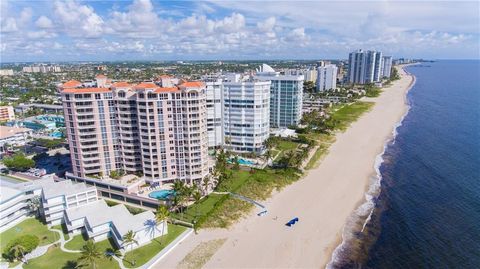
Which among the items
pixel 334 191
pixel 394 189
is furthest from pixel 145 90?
A: pixel 394 189

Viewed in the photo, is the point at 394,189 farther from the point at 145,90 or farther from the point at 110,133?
the point at 110,133

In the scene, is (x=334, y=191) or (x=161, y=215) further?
(x=334, y=191)

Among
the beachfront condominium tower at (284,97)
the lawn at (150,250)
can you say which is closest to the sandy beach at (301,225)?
the lawn at (150,250)

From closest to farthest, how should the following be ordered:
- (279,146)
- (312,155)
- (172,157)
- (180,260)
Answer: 1. (180,260)
2. (172,157)
3. (312,155)
4. (279,146)

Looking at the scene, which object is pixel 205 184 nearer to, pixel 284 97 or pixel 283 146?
pixel 283 146

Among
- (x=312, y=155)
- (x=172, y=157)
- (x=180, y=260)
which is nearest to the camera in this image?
(x=180, y=260)

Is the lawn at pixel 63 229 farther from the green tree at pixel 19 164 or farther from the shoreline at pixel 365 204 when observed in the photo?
the shoreline at pixel 365 204

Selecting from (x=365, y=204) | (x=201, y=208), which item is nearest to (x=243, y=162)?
(x=201, y=208)
